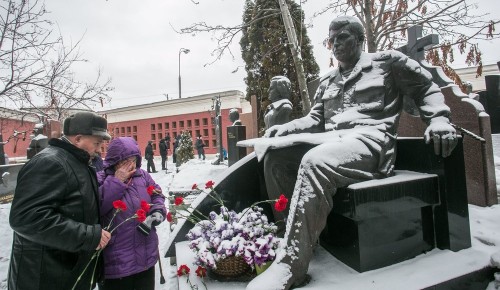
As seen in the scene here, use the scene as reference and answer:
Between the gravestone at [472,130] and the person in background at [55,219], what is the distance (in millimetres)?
3205

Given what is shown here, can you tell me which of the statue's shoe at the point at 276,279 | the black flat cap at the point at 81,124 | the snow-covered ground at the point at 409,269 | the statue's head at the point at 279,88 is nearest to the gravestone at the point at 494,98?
the statue's head at the point at 279,88

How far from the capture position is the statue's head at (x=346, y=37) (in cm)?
242

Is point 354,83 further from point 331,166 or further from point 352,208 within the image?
point 352,208

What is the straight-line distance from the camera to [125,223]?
6.91 feet

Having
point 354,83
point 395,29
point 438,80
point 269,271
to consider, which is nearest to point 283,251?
point 269,271

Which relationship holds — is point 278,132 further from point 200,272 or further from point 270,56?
point 270,56

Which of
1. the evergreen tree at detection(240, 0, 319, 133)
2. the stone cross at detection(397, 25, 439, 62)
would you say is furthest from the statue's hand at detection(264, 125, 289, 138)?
the evergreen tree at detection(240, 0, 319, 133)

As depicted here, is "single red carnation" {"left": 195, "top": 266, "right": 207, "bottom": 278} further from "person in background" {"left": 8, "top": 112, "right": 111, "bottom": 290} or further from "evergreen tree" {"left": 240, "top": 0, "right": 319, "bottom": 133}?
"evergreen tree" {"left": 240, "top": 0, "right": 319, "bottom": 133}

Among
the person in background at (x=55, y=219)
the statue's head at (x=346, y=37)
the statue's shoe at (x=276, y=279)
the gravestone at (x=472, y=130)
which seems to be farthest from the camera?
the gravestone at (x=472, y=130)

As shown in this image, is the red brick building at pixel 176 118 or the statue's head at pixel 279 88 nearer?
the statue's head at pixel 279 88

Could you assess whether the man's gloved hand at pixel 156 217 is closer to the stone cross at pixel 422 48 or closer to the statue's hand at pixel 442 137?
the statue's hand at pixel 442 137

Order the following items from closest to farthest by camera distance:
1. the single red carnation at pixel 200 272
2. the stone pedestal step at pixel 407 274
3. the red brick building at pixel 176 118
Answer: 1. the stone pedestal step at pixel 407 274
2. the single red carnation at pixel 200 272
3. the red brick building at pixel 176 118

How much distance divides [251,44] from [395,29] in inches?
338

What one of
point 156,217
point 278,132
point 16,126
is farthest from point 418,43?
point 16,126
